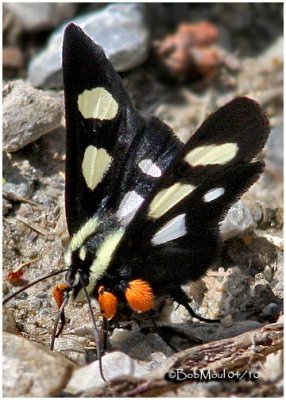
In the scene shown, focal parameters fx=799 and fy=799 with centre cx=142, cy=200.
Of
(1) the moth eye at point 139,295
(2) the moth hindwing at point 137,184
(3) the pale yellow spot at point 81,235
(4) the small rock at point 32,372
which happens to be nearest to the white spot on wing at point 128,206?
(2) the moth hindwing at point 137,184

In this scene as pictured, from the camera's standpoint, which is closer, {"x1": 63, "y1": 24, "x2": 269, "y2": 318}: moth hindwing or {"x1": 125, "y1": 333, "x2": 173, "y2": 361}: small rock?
{"x1": 63, "y1": 24, "x2": 269, "y2": 318}: moth hindwing

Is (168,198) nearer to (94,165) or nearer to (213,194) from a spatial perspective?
(213,194)

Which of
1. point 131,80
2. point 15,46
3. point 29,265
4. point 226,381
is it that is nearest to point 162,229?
point 226,381

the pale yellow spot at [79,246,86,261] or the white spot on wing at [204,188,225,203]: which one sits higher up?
the white spot on wing at [204,188,225,203]

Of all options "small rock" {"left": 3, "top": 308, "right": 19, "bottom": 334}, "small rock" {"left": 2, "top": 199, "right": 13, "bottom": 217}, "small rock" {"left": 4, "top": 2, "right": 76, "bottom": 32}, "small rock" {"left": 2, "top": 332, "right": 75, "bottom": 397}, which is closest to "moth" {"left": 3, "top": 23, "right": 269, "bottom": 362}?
"small rock" {"left": 3, "top": 308, "right": 19, "bottom": 334}

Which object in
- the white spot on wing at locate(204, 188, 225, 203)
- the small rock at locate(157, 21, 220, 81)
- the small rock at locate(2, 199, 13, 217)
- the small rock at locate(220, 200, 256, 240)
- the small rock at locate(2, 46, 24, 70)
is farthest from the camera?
the small rock at locate(157, 21, 220, 81)

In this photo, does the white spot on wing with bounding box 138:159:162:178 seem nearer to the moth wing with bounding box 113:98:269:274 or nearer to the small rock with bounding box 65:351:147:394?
the moth wing with bounding box 113:98:269:274

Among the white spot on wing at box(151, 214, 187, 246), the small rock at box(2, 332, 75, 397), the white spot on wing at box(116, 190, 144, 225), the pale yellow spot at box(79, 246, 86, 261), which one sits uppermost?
the white spot on wing at box(116, 190, 144, 225)

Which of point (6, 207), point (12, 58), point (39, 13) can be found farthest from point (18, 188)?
point (39, 13)

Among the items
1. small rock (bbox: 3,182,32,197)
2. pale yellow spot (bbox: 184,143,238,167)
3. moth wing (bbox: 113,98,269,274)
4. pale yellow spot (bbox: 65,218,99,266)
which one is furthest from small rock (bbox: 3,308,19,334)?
pale yellow spot (bbox: 184,143,238,167)

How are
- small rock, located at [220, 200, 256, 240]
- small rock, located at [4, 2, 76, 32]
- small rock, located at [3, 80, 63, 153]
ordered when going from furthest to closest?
small rock, located at [4, 2, 76, 32] < small rock, located at [3, 80, 63, 153] < small rock, located at [220, 200, 256, 240]
